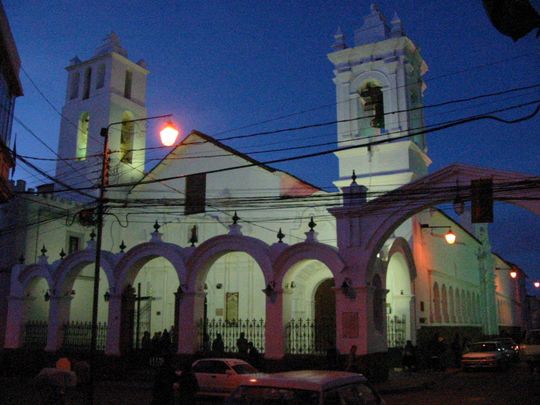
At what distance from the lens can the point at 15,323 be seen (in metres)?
25.6

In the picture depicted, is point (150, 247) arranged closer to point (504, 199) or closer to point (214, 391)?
point (214, 391)

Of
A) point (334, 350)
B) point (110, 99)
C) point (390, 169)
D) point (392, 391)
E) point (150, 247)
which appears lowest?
point (392, 391)

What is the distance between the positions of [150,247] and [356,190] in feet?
27.0

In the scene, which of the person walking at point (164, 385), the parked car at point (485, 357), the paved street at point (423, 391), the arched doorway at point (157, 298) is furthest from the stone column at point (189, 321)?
the parked car at point (485, 357)


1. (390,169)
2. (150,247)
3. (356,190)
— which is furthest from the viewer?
(390,169)

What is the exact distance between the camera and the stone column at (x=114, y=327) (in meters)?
22.8

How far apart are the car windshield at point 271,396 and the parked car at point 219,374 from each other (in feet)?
29.6

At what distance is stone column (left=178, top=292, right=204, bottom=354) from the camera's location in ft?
71.5

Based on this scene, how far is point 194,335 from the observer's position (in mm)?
21844

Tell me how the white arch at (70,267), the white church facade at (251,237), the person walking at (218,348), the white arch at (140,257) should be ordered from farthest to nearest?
the white arch at (70,267) < the white arch at (140,257) < the person walking at (218,348) < the white church facade at (251,237)

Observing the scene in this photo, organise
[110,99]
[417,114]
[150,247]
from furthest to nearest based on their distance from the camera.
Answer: [110,99], [417,114], [150,247]

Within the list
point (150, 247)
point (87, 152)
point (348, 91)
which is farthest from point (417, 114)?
point (87, 152)

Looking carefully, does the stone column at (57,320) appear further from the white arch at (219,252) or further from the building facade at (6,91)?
the building facade at (6,91)

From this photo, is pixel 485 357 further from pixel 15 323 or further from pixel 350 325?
pixel 15 323
